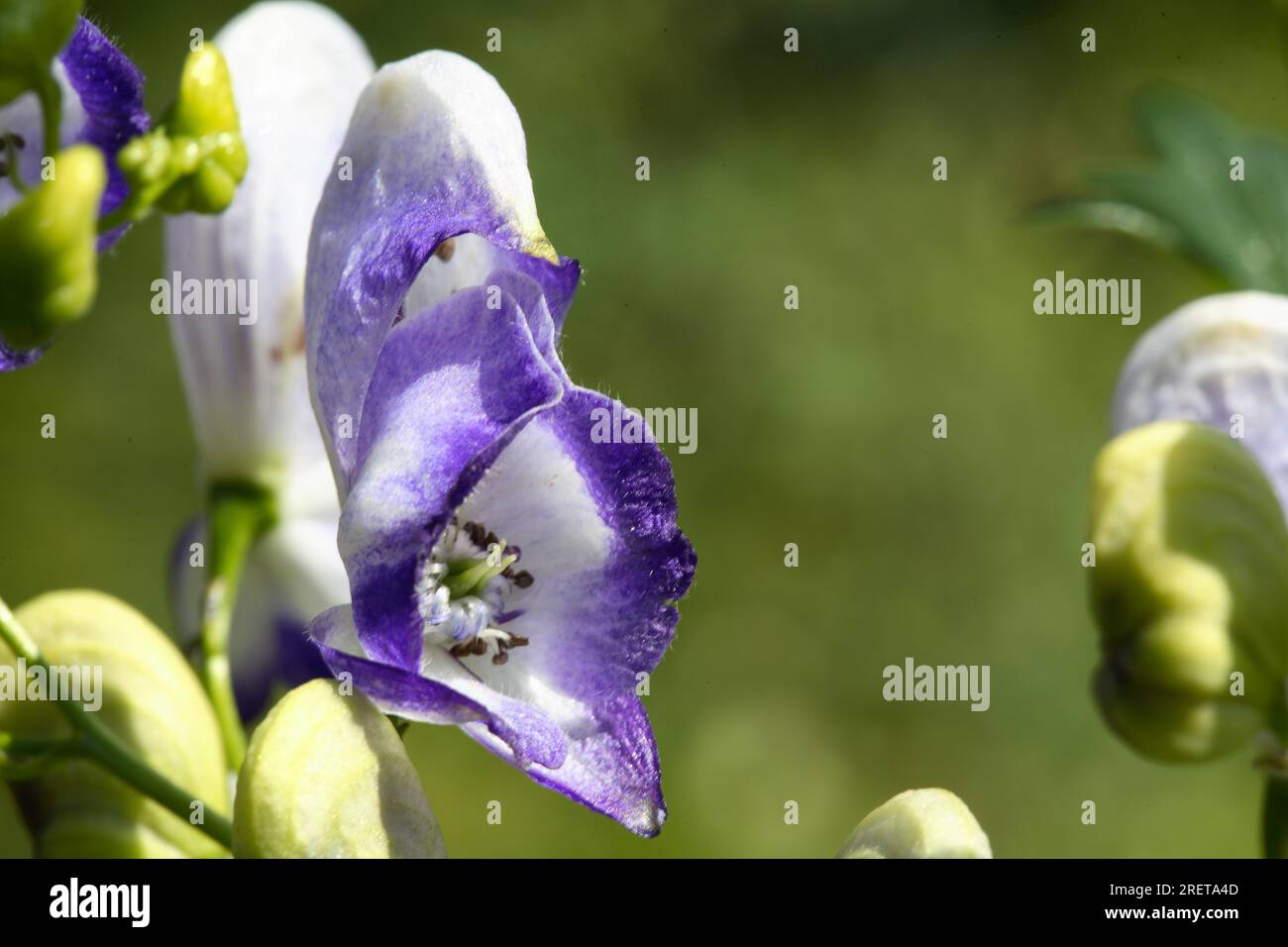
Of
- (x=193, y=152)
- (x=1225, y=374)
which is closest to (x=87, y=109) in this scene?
(x=193, y=152)

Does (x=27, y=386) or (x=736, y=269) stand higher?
(x=736, y=269)

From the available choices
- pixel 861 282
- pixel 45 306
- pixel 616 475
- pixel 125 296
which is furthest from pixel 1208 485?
pixel 125 296

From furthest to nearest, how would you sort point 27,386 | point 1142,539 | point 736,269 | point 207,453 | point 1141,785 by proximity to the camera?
point 736,269 < point 27,386 < point 1141,785 < point 207,453 < point 1142,539

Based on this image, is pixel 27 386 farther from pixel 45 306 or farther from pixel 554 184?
pixel 45 306

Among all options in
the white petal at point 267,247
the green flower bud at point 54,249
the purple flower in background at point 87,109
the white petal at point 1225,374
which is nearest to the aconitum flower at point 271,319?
the white petal at point 267,247

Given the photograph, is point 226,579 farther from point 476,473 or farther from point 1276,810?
point 1276,810

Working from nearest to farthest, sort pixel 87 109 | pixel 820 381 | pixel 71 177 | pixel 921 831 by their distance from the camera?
pixel 71 177 < pixel 921 831 < pixel 87 109 < pixel 820 381

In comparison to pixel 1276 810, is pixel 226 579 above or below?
above
